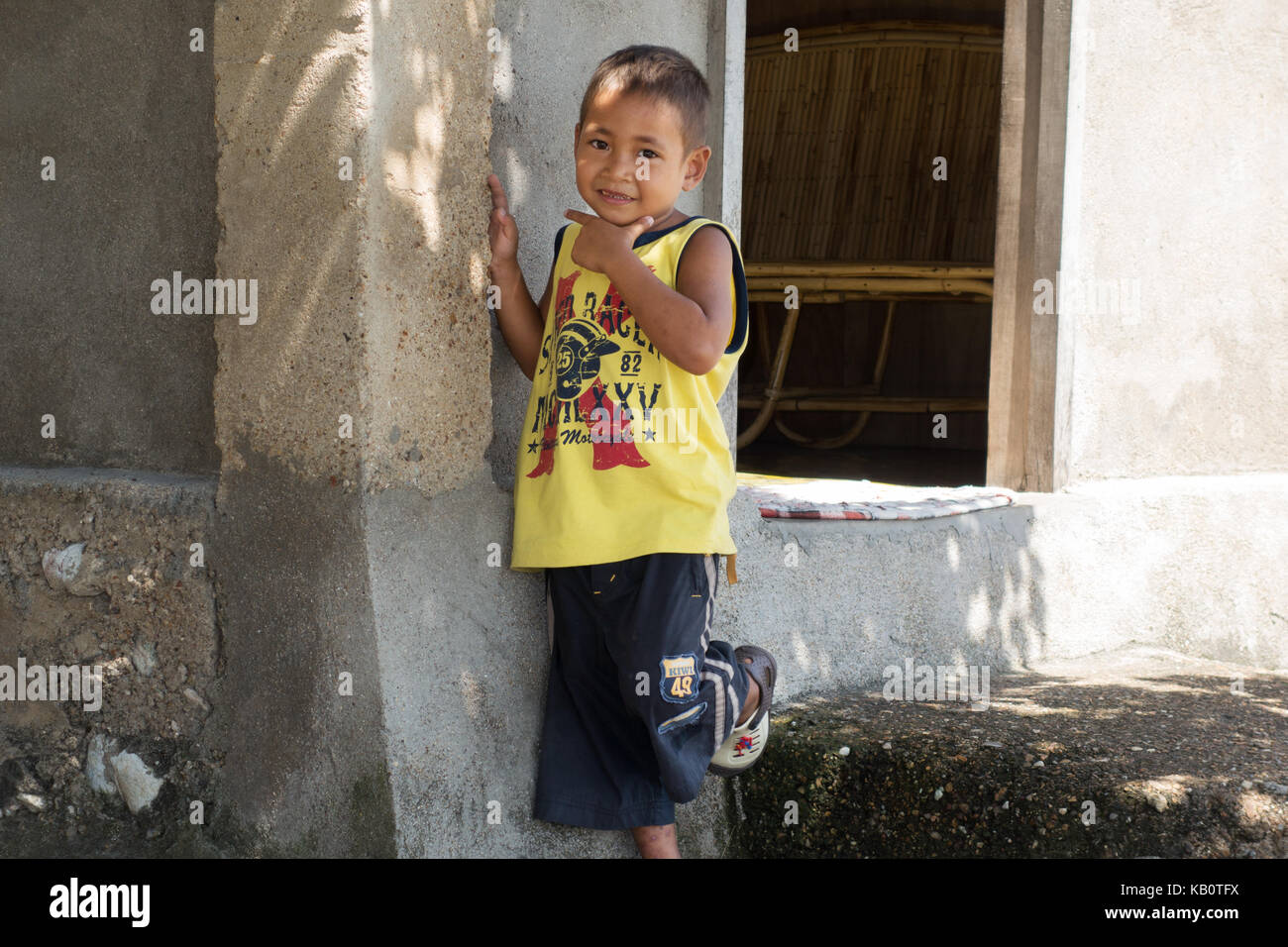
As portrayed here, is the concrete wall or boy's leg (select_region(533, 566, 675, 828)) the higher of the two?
the concrete wall

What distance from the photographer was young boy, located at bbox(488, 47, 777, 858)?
90.6 inches

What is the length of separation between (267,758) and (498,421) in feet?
2.57

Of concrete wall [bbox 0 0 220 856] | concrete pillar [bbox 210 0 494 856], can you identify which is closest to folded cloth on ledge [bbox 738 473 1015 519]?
concrete pillar [bbox 210 0 494 856]

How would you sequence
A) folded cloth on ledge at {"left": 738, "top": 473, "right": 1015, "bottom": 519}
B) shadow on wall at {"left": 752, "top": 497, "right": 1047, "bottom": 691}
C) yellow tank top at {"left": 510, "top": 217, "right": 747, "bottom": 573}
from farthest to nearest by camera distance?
folded cloth on ledge at {"left": 738, "top": 473, "right": 1015, "bottom": 519}
shadow on wall at {"left": 752, "top": 497, "right": 1047, "bottom": 691}
yellow tank top at {"left": 510, "top": 217, "right": 747, "bottom": 573}

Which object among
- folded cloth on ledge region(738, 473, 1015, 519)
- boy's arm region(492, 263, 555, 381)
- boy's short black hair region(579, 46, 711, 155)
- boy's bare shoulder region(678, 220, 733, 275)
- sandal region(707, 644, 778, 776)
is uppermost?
boy's short black hair region(579, 46, 711, 155)

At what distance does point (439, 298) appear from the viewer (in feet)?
7.95

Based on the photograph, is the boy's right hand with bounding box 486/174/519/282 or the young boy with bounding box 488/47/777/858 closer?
the young boy with bounding box 488/47/777/858

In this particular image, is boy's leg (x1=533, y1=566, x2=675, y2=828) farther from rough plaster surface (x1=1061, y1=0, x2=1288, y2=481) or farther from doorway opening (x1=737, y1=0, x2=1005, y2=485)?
doorway opening (x1=737, y1=0, x2=1005, y2=485)

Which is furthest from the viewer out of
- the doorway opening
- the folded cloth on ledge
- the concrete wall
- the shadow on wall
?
the doorway opening

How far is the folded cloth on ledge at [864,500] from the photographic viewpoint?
3.42 metres

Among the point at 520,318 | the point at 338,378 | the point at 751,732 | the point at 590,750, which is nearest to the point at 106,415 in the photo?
the point at 338,378

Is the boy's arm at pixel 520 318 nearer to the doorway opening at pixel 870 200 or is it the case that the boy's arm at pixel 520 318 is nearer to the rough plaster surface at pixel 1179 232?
the rough plaster surface at pixel 1179 232
